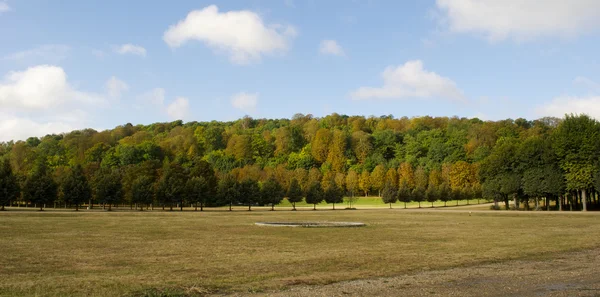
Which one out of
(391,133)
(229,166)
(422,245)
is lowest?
(422,245)

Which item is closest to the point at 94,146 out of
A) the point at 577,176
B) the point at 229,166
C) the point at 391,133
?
the point at 229,166

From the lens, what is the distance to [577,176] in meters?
84.8

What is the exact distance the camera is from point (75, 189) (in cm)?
9775

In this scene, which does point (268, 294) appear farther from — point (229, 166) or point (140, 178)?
point (229, 166)

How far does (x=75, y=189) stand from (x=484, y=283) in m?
94.9

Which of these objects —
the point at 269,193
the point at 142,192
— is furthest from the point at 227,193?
the point at 142,192

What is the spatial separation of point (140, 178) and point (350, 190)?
6980 centimetres

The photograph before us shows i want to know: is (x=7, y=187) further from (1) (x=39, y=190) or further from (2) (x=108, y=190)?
(2) (x=108, y=190)

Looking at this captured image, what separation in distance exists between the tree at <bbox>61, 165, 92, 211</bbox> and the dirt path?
303 ft

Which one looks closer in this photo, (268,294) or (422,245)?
(268,294)

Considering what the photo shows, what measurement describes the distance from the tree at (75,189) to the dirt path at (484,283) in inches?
3638

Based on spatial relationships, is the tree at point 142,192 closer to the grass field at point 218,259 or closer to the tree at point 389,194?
the tree at point 389,194

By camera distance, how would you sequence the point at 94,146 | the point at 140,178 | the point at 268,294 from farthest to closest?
the point at 94,146, the point at 140,178, the point at 268,294

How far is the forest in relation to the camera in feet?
293
